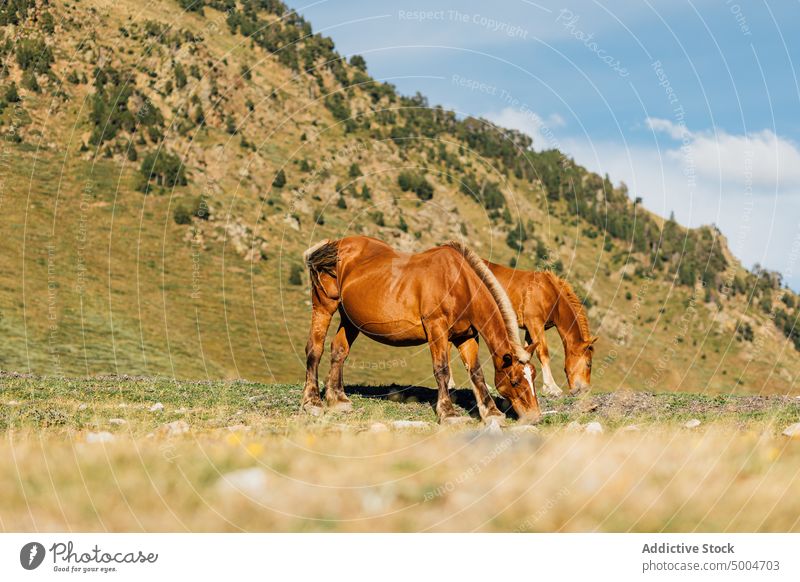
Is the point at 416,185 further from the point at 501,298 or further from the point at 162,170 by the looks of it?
the point at 501,298

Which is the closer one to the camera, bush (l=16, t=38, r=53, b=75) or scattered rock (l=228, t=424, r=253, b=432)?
scattered rock (l=228, t=424, r=253, b=432)

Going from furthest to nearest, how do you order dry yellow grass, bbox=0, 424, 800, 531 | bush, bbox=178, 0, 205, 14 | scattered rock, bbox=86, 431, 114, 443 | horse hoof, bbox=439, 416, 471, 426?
bush, bbox=178, 0, 205, 14 → horse hoof, bbox=439, 416, 471, 426 → scattered rock, bbox=86, 431, 114, 443 → dry yellow grass, bbox=0, 424, 800, 531

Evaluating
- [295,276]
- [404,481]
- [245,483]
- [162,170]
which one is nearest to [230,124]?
[162,170]

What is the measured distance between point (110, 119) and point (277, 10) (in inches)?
2422

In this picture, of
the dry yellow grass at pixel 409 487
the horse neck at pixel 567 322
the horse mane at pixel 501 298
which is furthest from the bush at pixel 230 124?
the dry yellow grass at pixel 409 487

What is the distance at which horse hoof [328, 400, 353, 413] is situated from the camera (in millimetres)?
17448

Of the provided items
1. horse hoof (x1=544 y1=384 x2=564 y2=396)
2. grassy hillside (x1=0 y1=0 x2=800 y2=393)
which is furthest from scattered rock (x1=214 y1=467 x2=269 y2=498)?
grassy hillside (x1=0 y1=0 x2=800 y2=393)

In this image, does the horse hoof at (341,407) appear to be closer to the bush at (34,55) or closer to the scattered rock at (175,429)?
the scattered rock at (175,429)

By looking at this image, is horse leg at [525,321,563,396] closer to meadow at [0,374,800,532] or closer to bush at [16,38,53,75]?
meadow at [0,374,800,532]

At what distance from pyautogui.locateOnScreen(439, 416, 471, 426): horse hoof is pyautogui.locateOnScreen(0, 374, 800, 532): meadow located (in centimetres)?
216

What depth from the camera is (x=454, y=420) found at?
15.0 meters

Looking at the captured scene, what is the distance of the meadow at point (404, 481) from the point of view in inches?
336

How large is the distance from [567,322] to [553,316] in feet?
2.59
